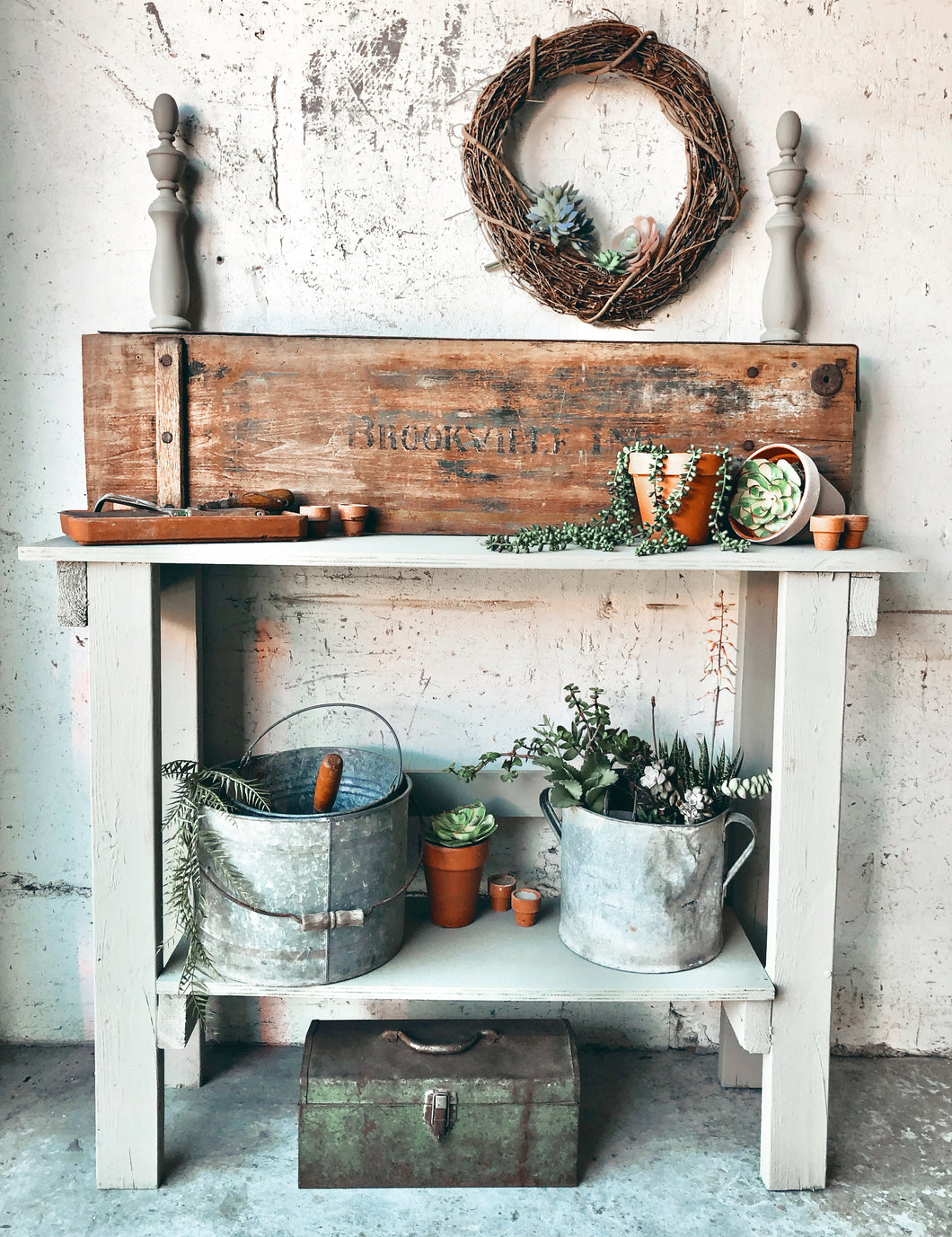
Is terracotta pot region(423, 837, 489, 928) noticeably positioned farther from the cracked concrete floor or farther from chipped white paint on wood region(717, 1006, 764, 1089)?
chipped white paint on wood region(717, 1006, 764, 1089)

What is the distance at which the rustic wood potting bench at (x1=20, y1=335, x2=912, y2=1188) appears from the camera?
1.96 metres

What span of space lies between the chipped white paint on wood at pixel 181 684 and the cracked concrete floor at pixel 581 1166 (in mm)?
81

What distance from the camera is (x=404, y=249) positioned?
236 centimetres

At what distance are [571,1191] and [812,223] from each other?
89.6 inches

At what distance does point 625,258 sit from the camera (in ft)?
7.59

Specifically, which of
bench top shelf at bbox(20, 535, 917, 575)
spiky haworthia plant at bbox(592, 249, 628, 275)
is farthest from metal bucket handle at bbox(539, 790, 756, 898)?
spiky haworthia plant at bbox(592, 249, 628, 275)

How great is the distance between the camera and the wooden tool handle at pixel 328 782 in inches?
81.4

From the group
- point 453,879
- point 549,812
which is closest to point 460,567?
point 549,812

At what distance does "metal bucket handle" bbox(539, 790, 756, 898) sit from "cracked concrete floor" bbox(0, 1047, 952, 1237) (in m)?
0.59

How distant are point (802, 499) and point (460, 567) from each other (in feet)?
2.42

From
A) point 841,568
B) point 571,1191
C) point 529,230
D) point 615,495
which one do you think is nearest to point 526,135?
point 529,230

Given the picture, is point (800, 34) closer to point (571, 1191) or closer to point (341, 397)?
point (341, 397)

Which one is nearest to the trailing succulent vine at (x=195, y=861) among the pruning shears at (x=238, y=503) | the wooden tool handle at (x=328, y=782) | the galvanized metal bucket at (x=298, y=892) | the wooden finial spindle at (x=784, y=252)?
the galvanized metal bucket at (x=298, y=892)

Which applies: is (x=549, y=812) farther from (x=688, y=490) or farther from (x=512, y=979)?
(x=688, y=490)
